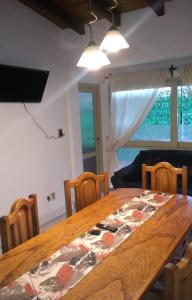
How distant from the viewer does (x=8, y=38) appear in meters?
3.02

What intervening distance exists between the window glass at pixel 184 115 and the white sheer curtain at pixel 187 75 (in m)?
0.17

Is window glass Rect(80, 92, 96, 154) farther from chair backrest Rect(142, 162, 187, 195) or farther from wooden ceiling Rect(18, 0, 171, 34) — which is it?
chair backrest Rect(142, 162, 187, 195)

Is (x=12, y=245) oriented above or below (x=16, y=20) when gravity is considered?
below

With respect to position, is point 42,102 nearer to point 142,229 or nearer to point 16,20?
point 16,20

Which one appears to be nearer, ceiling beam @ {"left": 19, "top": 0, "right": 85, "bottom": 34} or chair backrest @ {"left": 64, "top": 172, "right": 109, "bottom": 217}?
chair backrest @ {"left": 64, "top": 172, "right": 109, "bottom": 217}

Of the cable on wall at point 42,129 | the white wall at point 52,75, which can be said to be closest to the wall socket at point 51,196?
the white wall at point 52,75

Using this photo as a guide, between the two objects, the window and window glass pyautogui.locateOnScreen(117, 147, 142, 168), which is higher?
the window

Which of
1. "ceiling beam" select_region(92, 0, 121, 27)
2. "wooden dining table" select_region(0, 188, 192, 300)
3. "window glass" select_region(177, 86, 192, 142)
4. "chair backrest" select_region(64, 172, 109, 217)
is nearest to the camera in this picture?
"wooden dining table" select_region(0, 188, 192, 300)

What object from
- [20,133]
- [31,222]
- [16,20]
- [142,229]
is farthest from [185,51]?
[31,222]

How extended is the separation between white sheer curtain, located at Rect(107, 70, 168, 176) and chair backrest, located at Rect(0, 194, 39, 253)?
113 inches

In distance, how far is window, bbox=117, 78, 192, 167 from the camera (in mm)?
4059

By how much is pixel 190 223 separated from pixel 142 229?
0.33 metres

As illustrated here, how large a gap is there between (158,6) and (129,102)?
4.82 feet

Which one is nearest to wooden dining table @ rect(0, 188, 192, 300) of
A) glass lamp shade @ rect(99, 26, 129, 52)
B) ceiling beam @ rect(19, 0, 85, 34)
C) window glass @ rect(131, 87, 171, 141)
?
glass lamp shade @ rect(99, 26, 129, 52)
